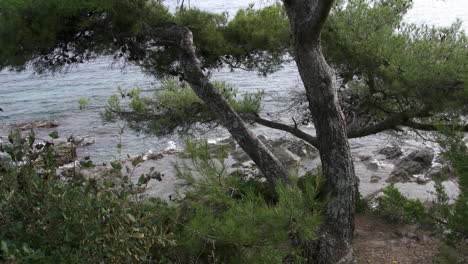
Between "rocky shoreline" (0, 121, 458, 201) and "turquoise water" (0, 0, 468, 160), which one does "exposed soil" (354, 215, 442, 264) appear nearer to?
"rocky shoreline" (0, 121, 458, 201)

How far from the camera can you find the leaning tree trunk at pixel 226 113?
475 centimetres

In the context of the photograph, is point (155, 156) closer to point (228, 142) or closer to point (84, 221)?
point (228, 142)

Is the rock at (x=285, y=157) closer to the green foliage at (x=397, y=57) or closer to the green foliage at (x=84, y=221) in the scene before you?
the green foliage at (x=397, y=57)

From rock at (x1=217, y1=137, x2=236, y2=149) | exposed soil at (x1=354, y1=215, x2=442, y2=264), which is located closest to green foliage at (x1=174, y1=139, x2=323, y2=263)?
exposed soil at (x1=354, y1=215, x2=442, y2=264)

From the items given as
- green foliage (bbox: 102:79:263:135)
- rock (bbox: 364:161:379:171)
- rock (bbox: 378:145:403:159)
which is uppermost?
green foliage (bbox: 102:79:263:135)

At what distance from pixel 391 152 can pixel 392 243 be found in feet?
18.9

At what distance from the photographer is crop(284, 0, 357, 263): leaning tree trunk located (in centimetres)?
413

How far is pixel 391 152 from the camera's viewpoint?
10703 millimetres

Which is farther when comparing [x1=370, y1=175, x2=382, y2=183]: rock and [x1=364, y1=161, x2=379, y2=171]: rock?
[x1=364, y1=161, x2=379, y2=171]: rock

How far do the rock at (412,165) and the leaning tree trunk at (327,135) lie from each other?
489 cm

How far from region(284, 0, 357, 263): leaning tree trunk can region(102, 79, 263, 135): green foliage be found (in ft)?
5.58

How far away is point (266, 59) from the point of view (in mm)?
6203

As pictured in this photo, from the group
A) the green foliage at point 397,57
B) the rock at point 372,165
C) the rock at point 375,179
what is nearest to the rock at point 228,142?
the rock at point 372,165

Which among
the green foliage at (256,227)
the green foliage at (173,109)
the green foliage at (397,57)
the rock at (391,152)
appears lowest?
the rock at (391,152)
